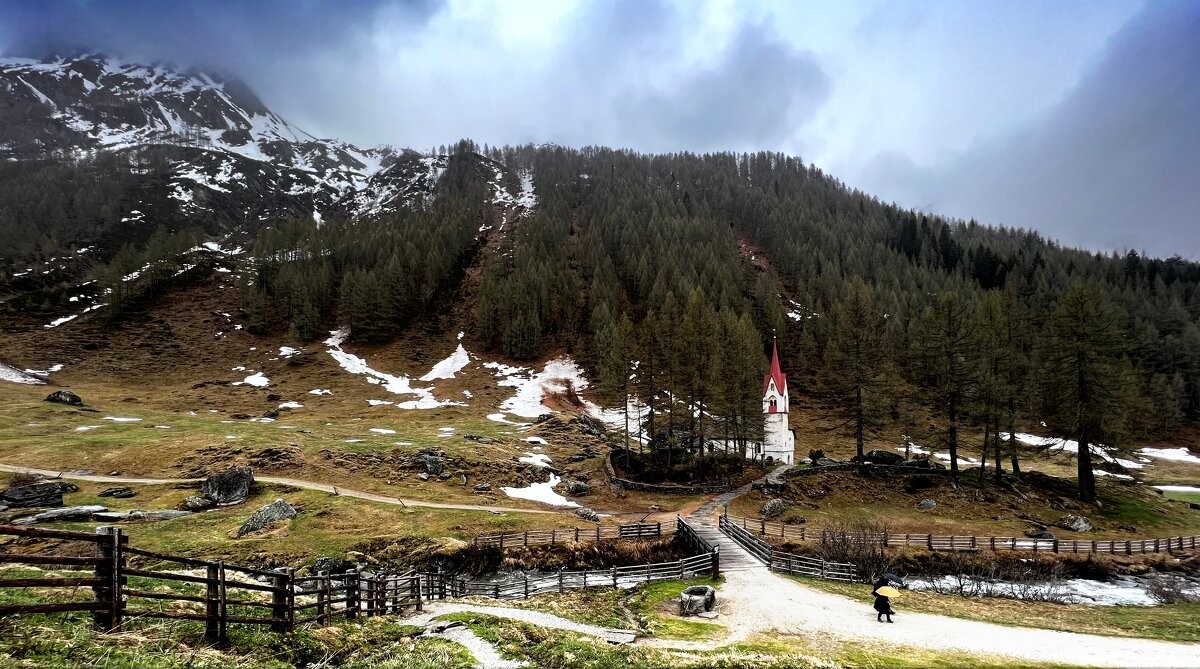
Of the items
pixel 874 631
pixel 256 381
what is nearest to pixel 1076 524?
pixel 874 631

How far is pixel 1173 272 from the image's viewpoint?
4941 inches

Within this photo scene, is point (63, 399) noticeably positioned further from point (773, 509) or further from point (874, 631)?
point (874, 631)

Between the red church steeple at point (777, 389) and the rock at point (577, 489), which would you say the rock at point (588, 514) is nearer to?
the rock at point (577, 489)

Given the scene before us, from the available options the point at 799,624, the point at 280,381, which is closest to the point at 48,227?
the point at 280,381

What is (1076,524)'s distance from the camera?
34344mm

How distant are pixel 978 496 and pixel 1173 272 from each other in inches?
5838

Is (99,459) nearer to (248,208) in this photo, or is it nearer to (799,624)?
(799,624)

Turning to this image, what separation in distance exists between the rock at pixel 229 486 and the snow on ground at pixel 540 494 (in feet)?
59.2

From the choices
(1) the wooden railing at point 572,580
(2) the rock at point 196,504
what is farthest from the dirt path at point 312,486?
(1) the wooden railing at point 572,580

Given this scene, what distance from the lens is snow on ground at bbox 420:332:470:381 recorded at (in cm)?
8619

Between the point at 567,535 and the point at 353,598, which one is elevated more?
the point at 353,598

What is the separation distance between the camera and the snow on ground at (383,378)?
240ft

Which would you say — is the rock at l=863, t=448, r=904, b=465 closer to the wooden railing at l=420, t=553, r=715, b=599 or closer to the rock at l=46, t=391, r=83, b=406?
the wooden railing at l=420, t=553, r=715, b=599

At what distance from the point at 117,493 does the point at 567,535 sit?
29380mm
